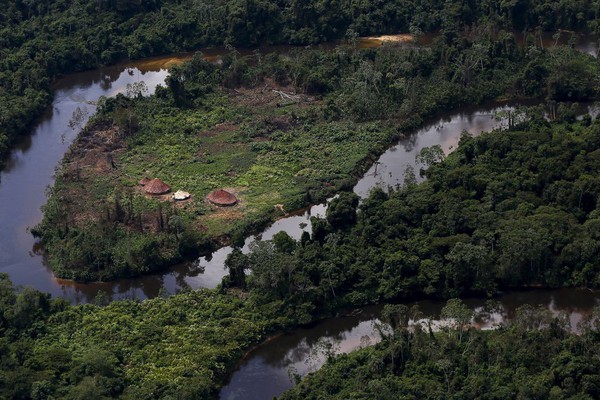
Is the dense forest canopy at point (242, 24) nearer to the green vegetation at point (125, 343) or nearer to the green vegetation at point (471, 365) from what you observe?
the green vegetation at point (125, 343)

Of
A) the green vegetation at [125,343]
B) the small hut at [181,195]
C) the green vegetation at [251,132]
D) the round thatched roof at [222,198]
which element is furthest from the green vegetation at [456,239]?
the small hut at [181,195]

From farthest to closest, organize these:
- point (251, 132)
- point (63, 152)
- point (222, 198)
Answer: point (63, 152) → point (251, 132) → point (222, 198)

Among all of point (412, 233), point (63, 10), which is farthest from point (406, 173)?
point (63, 10)

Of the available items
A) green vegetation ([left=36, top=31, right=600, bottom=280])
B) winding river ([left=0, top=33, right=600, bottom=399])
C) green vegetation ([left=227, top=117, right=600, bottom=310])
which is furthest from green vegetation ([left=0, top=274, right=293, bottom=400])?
green vegetation ([left=36, top=31, right=600, bottom=280])

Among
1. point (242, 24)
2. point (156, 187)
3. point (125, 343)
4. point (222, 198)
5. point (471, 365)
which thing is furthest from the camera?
point (242, 24)

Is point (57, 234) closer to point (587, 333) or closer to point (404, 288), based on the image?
point (404, 288)

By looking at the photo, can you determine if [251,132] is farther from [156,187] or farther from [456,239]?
[456,239]

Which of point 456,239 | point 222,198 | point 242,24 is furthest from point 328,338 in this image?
point 242,24
